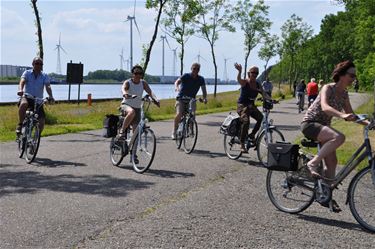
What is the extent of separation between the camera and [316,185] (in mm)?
5578

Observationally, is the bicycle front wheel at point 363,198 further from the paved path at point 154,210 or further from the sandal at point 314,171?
the sandal at point 314,171

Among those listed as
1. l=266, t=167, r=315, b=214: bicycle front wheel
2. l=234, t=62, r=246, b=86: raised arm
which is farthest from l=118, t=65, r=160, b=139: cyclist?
l=266, t=167, r=315, b=214: bicycle front wheel

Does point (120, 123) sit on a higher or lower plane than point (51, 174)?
higher

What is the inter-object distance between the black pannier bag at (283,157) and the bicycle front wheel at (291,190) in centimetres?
17

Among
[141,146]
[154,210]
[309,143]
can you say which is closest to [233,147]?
[141,146]

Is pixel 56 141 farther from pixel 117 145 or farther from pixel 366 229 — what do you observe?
pixel 366 229

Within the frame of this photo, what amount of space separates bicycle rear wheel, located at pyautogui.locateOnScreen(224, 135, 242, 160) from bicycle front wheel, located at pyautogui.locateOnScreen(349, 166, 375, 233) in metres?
4.69

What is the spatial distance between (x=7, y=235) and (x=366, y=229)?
3.71 meters

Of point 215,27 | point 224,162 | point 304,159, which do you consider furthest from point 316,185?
point 215,27

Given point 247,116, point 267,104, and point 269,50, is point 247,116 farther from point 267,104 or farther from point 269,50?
point 269,50

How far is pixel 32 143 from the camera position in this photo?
9234mm

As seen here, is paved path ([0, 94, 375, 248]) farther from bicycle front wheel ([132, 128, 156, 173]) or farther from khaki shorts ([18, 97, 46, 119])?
khaki shorts ([18, 97, 46, 119])

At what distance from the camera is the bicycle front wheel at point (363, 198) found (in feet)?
16.8

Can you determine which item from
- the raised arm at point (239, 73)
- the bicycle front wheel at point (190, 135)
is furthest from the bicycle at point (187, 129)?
the raised arm at point (239, 73)
